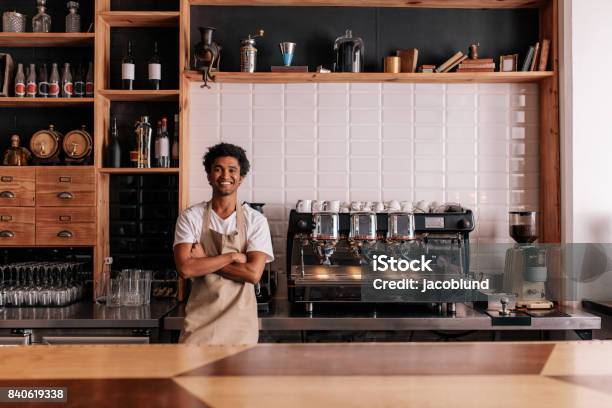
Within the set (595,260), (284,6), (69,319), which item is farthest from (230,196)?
(595,260)

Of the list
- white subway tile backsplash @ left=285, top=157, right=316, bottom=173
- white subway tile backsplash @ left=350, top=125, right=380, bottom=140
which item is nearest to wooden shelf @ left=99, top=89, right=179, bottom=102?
white subway tile backsplash @ left=285, top=157, right=316, bottom=173

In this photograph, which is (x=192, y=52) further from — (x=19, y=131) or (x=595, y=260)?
(x=595, y=260)

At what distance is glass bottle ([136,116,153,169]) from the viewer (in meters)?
3.85

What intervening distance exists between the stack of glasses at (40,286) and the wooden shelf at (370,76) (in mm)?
1428

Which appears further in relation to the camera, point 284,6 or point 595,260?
point 284,6

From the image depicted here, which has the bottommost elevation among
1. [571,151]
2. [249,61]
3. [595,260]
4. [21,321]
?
[21,321]

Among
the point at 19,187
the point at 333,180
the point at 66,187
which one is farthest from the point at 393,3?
the point at 19,187

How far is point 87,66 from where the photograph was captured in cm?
404

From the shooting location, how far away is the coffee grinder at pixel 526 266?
11.3 ft

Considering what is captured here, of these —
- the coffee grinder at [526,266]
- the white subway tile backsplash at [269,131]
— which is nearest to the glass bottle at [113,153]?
the white subway tile backsplash at [269,131]

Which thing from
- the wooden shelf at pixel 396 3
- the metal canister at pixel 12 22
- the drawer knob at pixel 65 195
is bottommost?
the drawer knob at pixel 65 195

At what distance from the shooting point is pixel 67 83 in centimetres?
389

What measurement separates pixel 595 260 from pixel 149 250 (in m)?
2.82

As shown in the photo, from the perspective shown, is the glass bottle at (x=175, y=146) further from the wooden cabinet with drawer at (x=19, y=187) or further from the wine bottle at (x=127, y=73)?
the wooden cabinet with drawer at (x=19, y=187)
